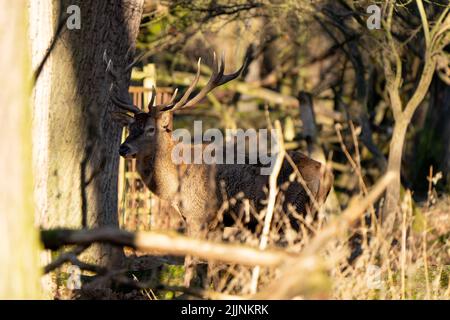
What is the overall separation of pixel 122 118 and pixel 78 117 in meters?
0.81

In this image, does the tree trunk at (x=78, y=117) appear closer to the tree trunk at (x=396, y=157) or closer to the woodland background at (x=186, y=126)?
the woodland background at (x=186, y=126)

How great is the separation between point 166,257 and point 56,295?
14.8 feet

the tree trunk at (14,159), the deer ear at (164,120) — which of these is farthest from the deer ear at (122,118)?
the tree trunk at (14,159)

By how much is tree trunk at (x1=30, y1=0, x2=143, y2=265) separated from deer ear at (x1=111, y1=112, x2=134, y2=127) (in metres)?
0.08

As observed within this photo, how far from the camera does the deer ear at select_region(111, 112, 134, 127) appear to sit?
8.77 meters

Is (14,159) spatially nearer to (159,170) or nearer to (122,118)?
(122,118)

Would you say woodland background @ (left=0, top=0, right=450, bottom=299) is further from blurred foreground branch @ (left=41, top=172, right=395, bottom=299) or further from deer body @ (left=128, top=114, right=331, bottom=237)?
deer body @ (left=128, top=114, right=331, bottom=237)

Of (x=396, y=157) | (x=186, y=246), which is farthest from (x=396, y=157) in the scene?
(x=186, y=246)

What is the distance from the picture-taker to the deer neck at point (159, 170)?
939 cm

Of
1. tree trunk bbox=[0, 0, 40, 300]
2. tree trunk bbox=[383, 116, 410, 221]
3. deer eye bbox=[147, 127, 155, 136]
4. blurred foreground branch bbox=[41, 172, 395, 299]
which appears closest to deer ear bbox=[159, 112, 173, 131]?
deer eye bbox=[147, 127, 155, 136]

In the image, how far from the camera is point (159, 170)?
9.40 m
